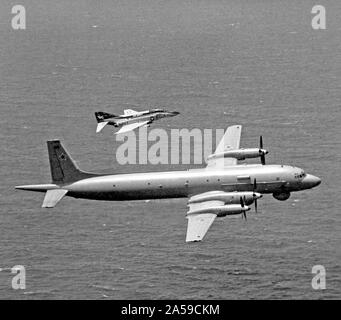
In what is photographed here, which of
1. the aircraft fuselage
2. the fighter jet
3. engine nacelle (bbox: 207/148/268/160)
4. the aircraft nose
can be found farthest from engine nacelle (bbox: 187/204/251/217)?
the fighter jet

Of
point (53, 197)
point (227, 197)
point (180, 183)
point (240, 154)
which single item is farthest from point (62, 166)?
point (240, 154)

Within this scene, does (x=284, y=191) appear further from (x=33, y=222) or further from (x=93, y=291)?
(x=33, y=222)

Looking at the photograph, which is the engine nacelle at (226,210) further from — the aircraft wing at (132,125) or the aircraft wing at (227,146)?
the aircraft wing at (132,125)

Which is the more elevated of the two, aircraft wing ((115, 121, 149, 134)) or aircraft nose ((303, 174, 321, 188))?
aircraft wing ((115, 121, 149, 134))

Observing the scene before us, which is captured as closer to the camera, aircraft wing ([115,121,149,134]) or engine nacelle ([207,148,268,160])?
engine nacelle ([207,148,268,160])

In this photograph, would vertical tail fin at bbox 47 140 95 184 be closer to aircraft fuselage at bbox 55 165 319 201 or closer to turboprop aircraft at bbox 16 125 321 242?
turboprop aircraft at bbox 16 125 321 242

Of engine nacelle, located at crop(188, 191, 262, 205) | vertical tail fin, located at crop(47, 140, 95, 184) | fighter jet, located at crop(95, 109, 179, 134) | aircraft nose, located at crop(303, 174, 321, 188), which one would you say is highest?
fighter jet, located at crop(95, 109, 179, 134)
